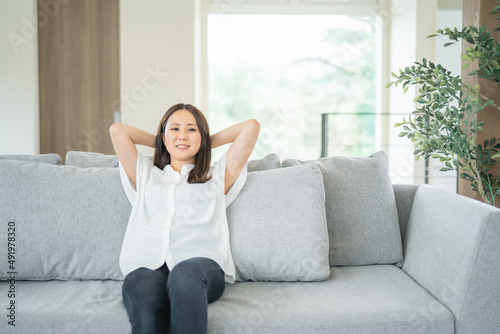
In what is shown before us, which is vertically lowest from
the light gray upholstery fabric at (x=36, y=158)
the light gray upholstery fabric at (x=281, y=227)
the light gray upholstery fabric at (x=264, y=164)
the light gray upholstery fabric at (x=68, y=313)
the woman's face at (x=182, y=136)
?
the light gray upholstery fabric at (x=68, y=313)

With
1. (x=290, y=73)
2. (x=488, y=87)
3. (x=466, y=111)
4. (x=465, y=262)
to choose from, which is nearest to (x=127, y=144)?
(x=465, y=262)

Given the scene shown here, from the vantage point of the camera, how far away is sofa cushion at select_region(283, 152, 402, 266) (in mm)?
1903

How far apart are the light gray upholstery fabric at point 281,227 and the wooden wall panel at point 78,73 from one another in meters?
2.76

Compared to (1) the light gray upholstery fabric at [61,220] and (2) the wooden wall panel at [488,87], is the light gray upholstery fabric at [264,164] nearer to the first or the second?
(1) the light gray upholstery fabric at [61,220]

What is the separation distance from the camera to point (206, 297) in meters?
1.43

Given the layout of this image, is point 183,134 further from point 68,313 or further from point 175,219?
point 68,313

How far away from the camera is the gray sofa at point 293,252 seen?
148 cm

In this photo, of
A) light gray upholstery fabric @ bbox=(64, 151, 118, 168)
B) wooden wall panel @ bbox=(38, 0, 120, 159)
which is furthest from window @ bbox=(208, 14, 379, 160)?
light gray upholstery fabric @ bbox=(64, 151, 118, 168)

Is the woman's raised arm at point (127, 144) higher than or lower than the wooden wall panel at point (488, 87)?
lower

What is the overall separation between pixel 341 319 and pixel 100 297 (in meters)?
0.78

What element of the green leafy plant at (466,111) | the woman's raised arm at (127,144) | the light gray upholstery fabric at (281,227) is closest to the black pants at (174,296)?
the light gray upholstery fabric at (281,227)

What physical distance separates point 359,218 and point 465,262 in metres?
0.48

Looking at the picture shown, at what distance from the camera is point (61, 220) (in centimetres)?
175

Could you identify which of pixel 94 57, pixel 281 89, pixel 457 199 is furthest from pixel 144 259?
pixel 281 89
